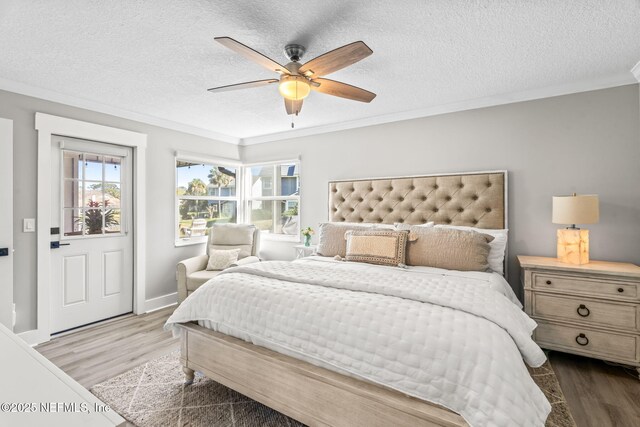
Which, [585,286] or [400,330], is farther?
[585,286]

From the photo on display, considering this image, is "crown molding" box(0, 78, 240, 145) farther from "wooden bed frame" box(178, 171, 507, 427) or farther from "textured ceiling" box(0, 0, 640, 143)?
"wooden bed frame" box(178, 171, 507, 427)

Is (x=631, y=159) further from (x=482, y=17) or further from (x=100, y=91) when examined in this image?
(x=100, y=91)

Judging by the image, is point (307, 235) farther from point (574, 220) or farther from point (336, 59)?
point (574, 220)

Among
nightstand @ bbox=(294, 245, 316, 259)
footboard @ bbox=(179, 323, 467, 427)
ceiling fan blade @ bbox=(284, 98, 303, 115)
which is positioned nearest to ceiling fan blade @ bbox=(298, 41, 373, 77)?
ceiling fan blade @ bbox=(284, 98, 303, 115)

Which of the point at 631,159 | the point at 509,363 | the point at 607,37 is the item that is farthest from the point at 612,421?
the point at 607,37

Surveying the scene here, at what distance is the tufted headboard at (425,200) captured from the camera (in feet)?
9.79

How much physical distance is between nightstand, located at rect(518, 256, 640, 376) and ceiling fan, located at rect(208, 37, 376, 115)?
2.03m

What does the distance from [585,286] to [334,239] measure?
2064 millimetres

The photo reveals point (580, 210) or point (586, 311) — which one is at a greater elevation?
point (580, 210)

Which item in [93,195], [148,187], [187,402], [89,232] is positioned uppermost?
[148,187]

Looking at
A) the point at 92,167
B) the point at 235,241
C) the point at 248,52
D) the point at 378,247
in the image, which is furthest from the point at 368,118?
the point at 92,167

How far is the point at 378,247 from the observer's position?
2766mm

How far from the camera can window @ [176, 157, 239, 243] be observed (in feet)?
13.7

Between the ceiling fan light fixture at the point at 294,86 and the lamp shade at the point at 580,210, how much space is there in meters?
2.19
